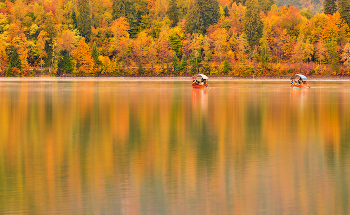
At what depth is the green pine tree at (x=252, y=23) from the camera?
150 m

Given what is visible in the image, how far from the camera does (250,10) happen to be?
15012cm

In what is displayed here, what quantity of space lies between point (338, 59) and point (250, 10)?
30.3m

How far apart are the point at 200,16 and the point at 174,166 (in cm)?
14524

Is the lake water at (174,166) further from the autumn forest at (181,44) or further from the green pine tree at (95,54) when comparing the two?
the green pine tree at (95,54)

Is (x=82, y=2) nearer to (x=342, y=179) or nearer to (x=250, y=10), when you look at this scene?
(x=250, y=10)

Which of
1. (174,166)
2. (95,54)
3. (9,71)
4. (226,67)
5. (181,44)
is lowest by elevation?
(174,166)

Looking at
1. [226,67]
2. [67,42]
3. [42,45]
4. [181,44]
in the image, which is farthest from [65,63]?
[226,67]

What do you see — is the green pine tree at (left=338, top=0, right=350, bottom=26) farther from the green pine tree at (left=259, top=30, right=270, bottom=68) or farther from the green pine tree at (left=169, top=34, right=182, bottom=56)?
the green pine tree at (left=169, top=34, right=182, bottom=56)

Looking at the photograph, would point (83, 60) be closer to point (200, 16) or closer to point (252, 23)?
point (200, 16)

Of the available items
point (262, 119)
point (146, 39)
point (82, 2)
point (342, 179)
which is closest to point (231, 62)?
point (146, 39)

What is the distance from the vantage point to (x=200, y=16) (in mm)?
159625

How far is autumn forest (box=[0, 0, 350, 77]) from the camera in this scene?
143500 mm

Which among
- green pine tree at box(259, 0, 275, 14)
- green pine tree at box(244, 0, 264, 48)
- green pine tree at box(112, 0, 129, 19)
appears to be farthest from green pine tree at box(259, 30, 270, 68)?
green pine tree at box(112, 0, 129, 19)

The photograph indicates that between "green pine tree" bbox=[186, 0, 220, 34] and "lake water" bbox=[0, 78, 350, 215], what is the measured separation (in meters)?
127
